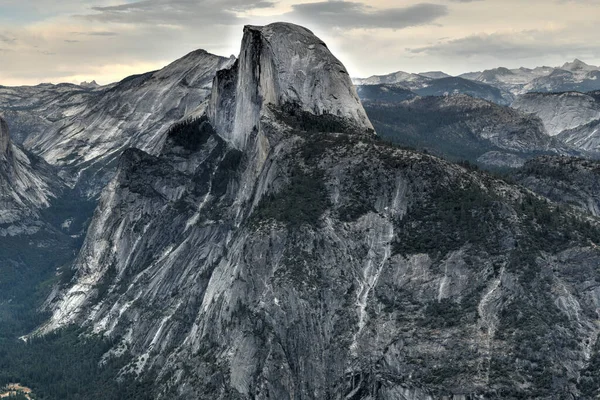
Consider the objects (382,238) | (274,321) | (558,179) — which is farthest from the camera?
(558,179)

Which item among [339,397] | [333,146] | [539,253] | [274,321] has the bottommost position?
[339,397]

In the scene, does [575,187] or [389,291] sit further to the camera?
[575,187]

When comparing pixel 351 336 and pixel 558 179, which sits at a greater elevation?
pixel 558 179

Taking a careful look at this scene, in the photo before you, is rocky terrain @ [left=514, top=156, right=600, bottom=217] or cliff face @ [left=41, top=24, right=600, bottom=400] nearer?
cliff face @ [left=41, top=24, right=600, bottom=400]

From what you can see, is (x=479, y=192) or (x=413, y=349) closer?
(x=413, y=349)

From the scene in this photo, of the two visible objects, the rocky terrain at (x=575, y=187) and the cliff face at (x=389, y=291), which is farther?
the rocky terrain at (x=575, y=187)

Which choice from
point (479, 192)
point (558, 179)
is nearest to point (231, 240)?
point (479, 192)

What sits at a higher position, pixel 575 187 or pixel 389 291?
pixel 575 187

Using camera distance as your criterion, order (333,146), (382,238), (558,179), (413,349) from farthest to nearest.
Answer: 1. (558,179)
2. (333,146)
3. (382,238)
4. (413,349)

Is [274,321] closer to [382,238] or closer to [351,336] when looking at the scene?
[351,336]

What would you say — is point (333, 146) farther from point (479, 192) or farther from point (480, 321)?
point (480, 321)
